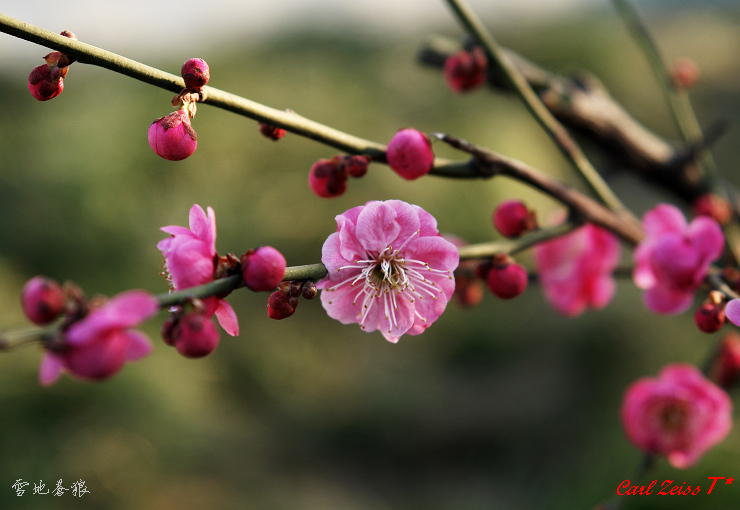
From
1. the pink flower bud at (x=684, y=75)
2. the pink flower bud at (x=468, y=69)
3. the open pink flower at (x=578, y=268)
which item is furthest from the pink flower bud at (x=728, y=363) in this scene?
the pink flower bud at (x=468, y=69)

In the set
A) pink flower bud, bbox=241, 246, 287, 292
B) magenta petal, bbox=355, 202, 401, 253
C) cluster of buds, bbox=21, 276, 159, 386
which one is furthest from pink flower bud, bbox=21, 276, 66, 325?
magenta petal, bbox=355, 202, 401, 253

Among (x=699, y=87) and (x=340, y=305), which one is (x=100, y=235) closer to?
(x=340, y=305)

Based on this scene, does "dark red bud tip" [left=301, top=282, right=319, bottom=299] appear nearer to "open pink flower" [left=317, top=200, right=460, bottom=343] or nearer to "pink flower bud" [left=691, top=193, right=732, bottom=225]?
"open pink flower" [left=317, top=200, right=460, bottom=343]

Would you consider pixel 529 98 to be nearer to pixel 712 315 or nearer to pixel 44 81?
pixel 712 315

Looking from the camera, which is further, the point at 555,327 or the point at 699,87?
the point at 699,87

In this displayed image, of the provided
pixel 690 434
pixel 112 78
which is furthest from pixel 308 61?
pixel 690 434

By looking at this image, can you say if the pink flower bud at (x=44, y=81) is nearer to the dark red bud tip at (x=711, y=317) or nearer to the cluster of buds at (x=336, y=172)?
the cluster of buds at (x=336, y=172)
